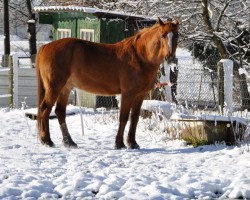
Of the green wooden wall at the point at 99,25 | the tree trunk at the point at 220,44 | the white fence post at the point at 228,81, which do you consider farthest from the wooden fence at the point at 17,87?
the white fence post at the point at 228,81

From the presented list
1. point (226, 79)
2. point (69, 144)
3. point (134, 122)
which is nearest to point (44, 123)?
point (69, 144)

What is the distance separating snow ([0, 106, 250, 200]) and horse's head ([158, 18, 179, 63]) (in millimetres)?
1404

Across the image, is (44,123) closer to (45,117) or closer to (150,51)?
(45,117)

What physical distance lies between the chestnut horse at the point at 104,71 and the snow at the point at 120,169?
21.0 inches

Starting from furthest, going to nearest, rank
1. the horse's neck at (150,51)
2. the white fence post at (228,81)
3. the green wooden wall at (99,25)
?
1. the green wooden wall at (99,25)
2. the white fence post at (228,81)
3. the horse's neck at (150,51)

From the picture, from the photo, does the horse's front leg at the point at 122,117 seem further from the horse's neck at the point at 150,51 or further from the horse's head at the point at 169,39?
the horse's head at the point at 169,39

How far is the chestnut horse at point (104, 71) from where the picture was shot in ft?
29.2

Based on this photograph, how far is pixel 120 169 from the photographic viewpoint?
720 centimetres

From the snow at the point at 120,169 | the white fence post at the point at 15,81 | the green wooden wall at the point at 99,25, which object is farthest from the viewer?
the green wooden wall at the point at 99,25

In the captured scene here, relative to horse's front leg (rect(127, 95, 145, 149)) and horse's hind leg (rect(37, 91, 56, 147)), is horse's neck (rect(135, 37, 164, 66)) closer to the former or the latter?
horse's front leg (rect(127, 95, 145, 149))

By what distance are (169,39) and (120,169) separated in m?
2.15

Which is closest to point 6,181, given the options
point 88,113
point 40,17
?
point 88,113

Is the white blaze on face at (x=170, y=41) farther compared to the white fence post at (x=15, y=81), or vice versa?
the white fence post at (x=15, y=81)

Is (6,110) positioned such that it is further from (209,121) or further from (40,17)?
(209,121)
